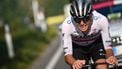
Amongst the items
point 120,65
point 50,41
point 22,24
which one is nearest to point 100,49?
point 120,65

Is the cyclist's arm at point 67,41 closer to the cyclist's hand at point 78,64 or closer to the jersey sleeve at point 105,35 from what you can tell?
the cyclist's hand at point 78,64

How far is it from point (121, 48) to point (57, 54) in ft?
81.2

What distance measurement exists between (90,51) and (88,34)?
0.31 metres

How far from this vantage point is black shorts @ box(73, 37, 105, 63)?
333 inches

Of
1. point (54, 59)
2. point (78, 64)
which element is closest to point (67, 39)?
point (78, 64)

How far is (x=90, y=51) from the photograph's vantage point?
8.57 meters

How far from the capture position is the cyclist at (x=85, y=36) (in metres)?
8.15

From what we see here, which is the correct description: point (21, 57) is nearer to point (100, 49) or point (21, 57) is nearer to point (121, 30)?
point (121, 30)

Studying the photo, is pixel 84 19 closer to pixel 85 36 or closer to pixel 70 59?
pixel 85 36

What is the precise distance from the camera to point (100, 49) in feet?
27.9

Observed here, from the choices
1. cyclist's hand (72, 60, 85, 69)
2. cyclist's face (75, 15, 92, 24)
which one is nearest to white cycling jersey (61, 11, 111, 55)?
cyclist's face (75, 15, 92, 24)

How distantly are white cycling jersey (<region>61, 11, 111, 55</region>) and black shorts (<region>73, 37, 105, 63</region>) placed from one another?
0.26 feet

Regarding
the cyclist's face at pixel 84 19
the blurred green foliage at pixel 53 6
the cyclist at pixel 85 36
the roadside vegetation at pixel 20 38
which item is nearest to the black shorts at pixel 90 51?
the cyclist at pixel 85 36

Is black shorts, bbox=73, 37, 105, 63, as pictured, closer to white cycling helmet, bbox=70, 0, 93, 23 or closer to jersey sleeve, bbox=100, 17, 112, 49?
jersey sleeve, bbox=100, 17, 112, 49
